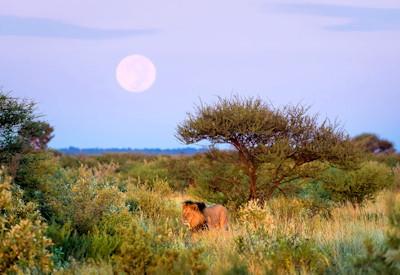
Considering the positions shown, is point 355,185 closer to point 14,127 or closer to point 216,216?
point 216,216

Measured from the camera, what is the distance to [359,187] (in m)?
21.6

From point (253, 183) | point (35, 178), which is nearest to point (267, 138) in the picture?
point (253, 183)

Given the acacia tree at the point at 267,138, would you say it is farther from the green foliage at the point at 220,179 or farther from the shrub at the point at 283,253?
the shrub at the point at 283,253

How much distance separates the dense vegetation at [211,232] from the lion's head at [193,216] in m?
0.25

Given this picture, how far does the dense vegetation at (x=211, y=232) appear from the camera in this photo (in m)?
8.09

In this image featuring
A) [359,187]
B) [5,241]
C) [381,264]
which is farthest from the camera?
[359,187]

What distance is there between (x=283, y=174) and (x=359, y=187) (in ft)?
13.9

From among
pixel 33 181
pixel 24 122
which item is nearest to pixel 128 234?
pixel 33 181

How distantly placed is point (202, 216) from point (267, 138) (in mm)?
3605

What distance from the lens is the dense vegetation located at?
8.09m

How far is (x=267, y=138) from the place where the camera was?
58.9 ft

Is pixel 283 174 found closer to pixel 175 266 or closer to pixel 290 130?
pixel 290 130

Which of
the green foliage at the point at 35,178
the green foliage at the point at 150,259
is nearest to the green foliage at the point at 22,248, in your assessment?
the green foliage at the point at 150,259

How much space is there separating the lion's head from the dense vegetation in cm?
25
